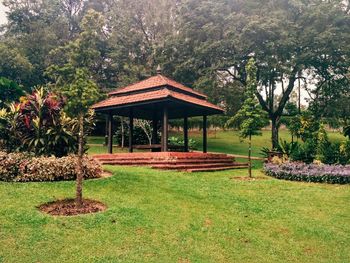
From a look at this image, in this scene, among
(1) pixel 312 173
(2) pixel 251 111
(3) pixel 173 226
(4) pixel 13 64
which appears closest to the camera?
(3) pixel 173 226

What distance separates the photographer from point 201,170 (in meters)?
15.1

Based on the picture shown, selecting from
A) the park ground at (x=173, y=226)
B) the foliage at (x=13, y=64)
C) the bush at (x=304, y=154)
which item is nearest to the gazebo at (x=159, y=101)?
the bush at (x=304, y=154)

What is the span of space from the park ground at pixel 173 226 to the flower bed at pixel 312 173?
8.61 ft

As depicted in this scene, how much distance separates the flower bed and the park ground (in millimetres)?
2626

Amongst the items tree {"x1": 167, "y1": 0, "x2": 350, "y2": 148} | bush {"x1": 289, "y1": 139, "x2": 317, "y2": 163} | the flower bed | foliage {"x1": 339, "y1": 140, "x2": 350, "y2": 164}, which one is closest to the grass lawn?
the flower bed

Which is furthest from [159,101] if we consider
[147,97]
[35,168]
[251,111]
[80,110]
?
[35,168]

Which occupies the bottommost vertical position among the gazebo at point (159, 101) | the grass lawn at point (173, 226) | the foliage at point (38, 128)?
the grass lawn at point (173, 226)

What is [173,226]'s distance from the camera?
22.6ft

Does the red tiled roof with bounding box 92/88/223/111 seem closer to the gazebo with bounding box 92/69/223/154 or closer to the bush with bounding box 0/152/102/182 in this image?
the gazebo with bounding box 92/69/223/154

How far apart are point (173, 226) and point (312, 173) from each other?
8548 mm

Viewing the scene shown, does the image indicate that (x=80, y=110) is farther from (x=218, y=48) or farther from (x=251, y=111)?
(x=218, y=48)

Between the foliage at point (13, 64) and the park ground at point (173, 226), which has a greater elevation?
the foliage at point (13, 64)

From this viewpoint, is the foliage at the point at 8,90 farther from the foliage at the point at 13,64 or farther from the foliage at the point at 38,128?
the foliage at the point at 13,64

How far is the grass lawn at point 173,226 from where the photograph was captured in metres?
5.70
